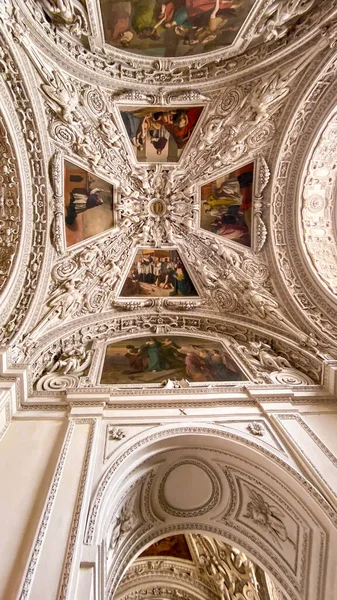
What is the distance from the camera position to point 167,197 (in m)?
10.9

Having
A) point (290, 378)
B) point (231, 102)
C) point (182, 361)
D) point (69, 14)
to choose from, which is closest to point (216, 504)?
point (290, 378)

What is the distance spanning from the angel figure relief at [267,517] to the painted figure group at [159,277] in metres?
6.18

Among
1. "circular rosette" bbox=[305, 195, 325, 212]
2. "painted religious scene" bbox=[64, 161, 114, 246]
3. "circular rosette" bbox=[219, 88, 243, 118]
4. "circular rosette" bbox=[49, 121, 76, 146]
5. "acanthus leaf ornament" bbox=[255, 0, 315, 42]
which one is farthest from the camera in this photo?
"circular rosette" bbox=[305, 195, 325, 212]

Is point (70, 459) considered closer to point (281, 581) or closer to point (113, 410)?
point (113, 410)

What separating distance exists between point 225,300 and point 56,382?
5.43 m

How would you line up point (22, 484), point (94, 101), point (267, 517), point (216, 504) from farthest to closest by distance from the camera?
point (94, 101)
point (216, 504)
point (267, 517)
point (22, 484)

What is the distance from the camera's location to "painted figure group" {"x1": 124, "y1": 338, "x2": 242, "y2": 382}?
343 inches

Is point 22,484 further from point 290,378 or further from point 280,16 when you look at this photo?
point 280,16

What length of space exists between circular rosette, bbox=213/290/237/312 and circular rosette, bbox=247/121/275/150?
13.8 ft

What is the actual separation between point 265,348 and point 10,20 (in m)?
9.41

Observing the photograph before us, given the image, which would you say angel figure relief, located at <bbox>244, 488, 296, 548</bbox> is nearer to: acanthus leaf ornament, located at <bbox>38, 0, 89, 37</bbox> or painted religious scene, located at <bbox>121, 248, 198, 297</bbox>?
painted religious scene, located at <bbox>121, 248, 198, 297</bbox>

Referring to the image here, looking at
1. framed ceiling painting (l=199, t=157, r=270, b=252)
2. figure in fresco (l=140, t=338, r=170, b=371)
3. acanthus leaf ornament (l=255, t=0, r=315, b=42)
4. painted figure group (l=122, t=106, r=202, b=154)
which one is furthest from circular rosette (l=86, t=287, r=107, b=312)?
acanthus leaf ornament (l=255, t=0, r=315, b=42)

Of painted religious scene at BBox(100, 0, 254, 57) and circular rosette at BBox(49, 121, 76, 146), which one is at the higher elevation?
painted religious scene at BBox(100, 0, 254, 57)

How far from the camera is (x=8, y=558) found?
15.2 feet
